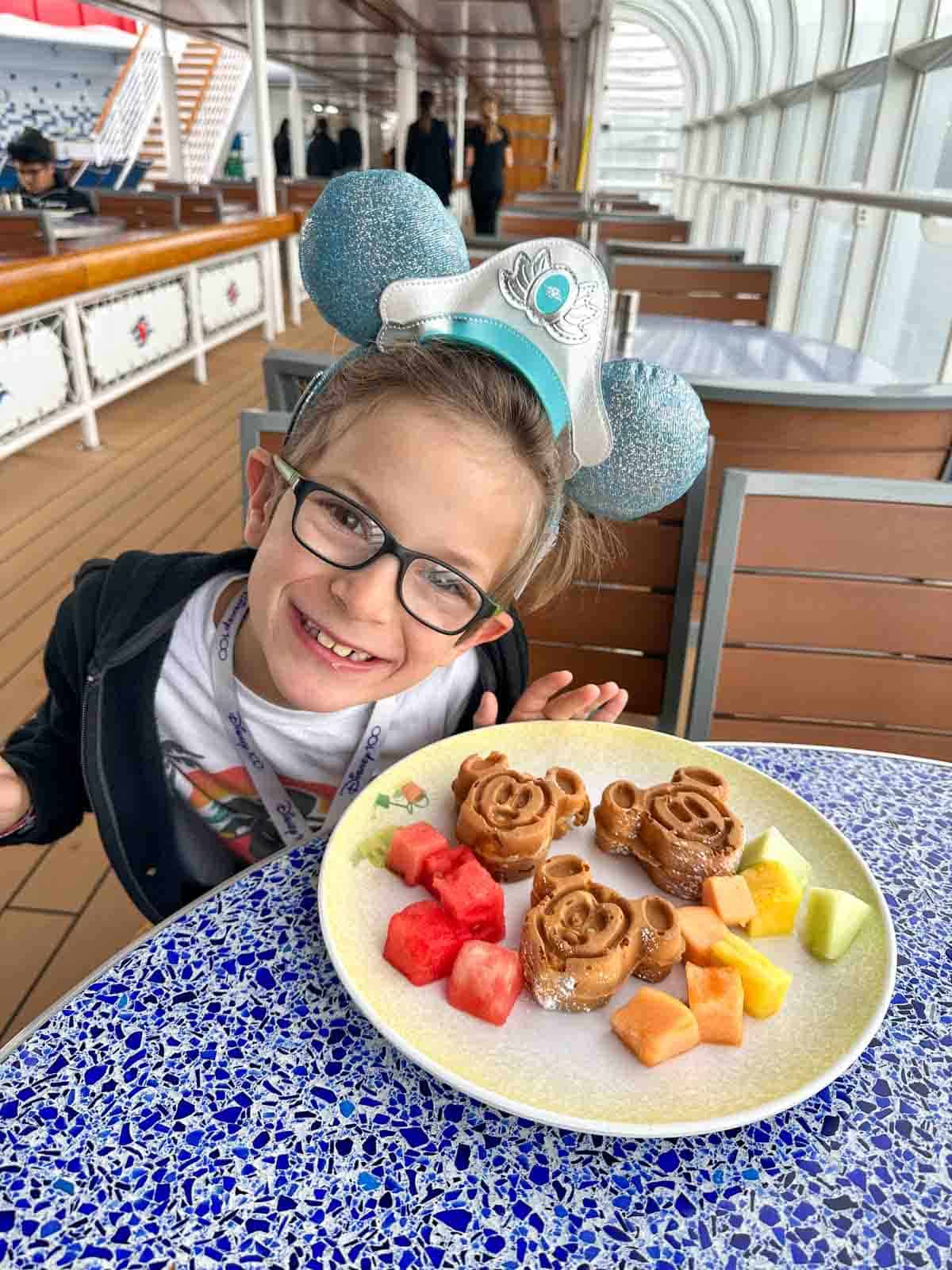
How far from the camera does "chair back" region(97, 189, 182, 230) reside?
304 inches

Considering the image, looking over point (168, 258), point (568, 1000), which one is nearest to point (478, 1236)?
point (568, 1000)

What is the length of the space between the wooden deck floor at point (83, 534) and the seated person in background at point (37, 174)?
1.67 meters

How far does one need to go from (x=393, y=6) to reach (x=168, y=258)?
5046 mm

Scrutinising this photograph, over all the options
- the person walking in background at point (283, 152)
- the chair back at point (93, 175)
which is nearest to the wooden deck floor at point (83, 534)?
A: the person walking in background at point (283, 152)

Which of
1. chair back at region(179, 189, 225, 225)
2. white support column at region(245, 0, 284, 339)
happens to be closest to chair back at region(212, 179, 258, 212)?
chair back at region(179, 189, 225, 225)

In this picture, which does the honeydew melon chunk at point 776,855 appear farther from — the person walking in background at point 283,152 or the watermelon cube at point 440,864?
the person walking in background at point 283,152

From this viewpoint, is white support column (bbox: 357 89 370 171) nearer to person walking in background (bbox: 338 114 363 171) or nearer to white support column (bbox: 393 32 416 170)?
person walking in background (bbox: 338 114 363 171)

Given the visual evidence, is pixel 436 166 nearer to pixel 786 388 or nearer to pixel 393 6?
pixel 393 6

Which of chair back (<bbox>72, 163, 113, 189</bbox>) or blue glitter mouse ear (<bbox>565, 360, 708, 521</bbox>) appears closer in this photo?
blue glitter mouse ear (<bbox>565, 360, 708, 521</bbox>)

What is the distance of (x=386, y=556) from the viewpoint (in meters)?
0.89

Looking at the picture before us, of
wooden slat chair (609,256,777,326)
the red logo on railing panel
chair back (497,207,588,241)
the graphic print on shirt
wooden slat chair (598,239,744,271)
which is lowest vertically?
the red logo on railing panel

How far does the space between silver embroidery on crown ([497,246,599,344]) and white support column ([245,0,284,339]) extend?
663cm

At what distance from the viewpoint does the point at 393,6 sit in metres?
8.53

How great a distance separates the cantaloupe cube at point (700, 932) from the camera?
709 millimetres
